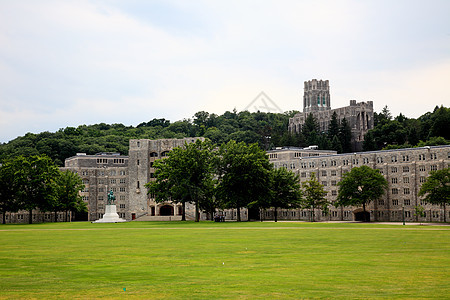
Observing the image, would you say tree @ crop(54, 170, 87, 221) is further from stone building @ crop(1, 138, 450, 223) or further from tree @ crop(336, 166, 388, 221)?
tree @ crop(336, 166, 388, 221)

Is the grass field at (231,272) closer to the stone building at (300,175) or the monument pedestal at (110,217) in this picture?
the stone building at (300,175)

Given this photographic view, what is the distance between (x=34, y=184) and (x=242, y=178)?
166 feet

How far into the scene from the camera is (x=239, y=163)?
111500mm

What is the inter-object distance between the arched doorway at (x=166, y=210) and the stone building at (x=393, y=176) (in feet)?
134

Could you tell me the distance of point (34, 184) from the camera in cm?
12862

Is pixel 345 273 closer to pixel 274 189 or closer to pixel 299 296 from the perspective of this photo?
pixel 299 296

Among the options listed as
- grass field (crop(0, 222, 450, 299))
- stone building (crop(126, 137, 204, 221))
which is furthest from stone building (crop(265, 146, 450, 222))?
grass field (crop(0, 222, 450, 299))

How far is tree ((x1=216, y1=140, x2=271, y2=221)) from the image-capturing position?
366 feet

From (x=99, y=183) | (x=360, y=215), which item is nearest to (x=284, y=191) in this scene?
(x=360, y=215)

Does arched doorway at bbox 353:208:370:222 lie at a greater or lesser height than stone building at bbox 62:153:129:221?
lesser

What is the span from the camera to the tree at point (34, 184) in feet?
421

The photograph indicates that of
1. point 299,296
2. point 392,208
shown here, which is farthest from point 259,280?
point 392,208

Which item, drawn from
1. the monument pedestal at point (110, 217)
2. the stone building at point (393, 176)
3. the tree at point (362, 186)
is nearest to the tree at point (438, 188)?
the stone building at point (393, 176)

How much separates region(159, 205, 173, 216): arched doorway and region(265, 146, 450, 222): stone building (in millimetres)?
40745
